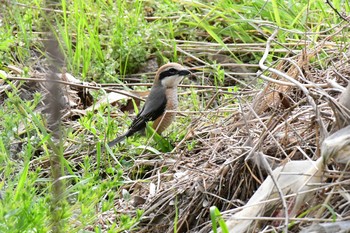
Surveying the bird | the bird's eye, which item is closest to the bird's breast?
the bird

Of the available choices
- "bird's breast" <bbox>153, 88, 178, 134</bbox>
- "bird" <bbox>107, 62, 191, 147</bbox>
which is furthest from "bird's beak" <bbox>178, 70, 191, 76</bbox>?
"bird's breast" <bbox>153, 88, 178, 134</bbox>

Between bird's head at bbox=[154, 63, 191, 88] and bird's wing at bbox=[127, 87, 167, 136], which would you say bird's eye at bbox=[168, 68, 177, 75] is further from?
bird's wing at bbox=[127, 87, 167, 136]

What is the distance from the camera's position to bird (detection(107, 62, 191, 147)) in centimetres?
559

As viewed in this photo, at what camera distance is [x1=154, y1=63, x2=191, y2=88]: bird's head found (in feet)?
19.1

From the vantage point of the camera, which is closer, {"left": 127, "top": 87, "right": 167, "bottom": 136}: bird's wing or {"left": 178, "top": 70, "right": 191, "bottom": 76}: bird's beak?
{"left": 127, "top": 87, "right": 167, "bottom": 136}: bird's wing

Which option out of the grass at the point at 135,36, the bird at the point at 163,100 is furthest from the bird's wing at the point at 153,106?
the grass at the point at 135,36

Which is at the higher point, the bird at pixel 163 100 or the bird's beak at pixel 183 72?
the bird's beak at pixel 183 72

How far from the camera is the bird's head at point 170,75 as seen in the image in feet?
19.1

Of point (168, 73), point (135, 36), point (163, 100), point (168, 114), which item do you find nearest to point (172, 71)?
point (168, 73)

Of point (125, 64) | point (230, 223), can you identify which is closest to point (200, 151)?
point (230, 223)

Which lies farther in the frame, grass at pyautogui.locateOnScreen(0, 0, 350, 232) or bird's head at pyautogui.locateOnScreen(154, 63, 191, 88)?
bird's head at pyautogui.locateOnScreen(154, 63, 191, 88)

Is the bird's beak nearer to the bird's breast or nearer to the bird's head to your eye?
the bird's head

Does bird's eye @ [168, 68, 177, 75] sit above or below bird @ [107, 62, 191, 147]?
above

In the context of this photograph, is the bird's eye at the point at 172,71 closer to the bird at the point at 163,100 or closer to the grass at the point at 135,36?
the bird at the point at 163,100
